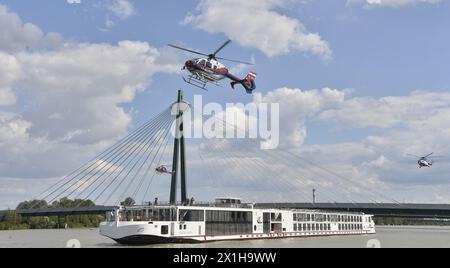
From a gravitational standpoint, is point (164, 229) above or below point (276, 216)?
below

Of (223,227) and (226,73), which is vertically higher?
(226,73)

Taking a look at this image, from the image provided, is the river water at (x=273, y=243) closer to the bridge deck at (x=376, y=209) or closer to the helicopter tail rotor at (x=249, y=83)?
the helicopter tail rotor at (x=249, y=83)

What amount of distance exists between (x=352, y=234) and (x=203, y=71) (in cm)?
5775

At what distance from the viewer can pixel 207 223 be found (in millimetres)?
66375

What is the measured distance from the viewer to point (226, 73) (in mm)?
65625

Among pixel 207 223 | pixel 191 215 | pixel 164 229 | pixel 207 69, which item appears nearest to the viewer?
pixel 164 229

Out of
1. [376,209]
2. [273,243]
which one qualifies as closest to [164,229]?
[273,243]

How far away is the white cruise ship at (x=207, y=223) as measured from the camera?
191 feet

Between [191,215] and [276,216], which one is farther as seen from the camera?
Result: [276,216]

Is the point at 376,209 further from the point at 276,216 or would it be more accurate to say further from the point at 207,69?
the point at 207,69
